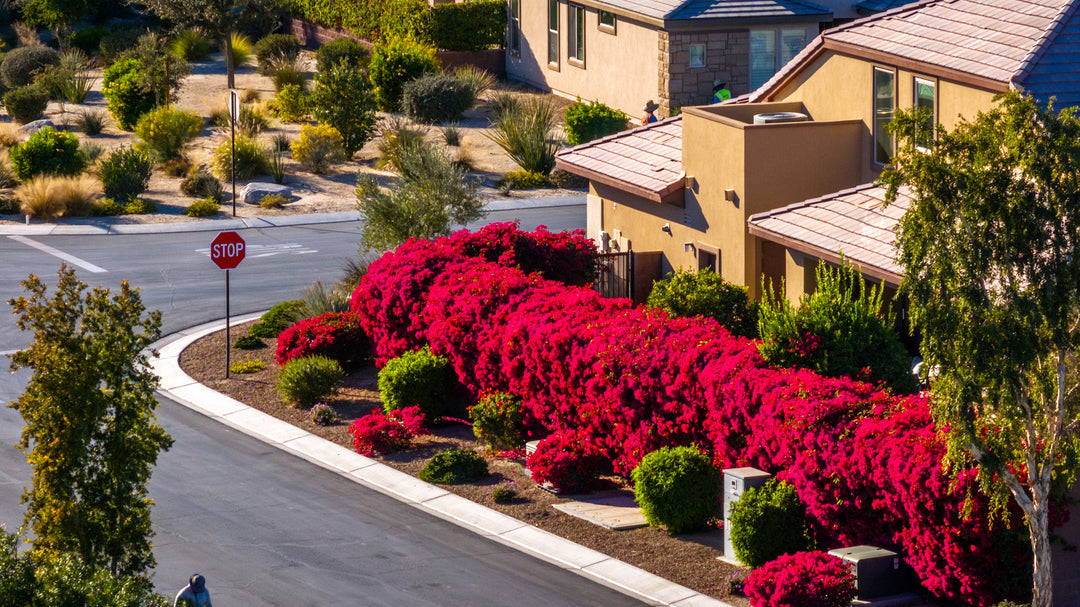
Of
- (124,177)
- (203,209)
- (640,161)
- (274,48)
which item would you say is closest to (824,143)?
(640,161)

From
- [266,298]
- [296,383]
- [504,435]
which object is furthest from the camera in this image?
[266,298]

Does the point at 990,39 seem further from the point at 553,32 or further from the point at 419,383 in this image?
the point at 553,32

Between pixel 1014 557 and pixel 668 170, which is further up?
pixel 668 170

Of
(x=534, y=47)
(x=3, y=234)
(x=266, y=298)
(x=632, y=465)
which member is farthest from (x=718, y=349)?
(x=534, y=47)

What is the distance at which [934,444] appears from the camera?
13820mm

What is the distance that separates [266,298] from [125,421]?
702 inches

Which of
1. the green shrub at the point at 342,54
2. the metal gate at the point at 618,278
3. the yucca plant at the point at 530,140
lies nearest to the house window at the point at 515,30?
the green shrub at the point at 342,54

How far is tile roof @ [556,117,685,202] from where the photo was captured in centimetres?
2431

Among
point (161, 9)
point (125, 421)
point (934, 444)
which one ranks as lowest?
point (934, 444)

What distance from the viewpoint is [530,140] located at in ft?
134

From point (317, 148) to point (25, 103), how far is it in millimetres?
12116

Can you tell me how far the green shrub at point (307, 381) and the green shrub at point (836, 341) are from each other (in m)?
7.95

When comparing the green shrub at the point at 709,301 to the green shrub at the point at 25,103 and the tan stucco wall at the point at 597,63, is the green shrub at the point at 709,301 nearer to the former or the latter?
the tan stucco wall at the point at 597,63

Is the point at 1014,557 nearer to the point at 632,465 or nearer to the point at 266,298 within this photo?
the point at 632,465
